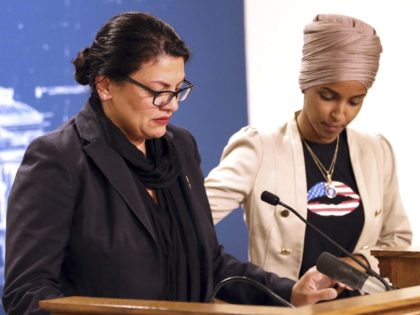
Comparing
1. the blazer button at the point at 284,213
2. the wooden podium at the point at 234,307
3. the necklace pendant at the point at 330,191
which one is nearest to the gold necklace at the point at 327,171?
the necklace pendant at the point at 330,191

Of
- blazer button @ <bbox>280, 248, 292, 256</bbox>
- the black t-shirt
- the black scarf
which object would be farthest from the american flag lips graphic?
Result: the black scarf

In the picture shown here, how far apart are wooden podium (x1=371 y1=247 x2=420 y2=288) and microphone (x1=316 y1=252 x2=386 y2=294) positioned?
52cm

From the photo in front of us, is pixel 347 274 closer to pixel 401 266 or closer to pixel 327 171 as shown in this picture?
pixel 401 266

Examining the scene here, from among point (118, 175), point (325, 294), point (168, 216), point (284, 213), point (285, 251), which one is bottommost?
point (285, 251)

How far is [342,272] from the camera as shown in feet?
5.78

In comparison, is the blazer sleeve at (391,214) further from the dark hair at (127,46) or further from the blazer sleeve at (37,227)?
the blazer sleeve at (37,227)

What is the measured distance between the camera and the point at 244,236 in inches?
168

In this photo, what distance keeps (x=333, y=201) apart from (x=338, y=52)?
430mm

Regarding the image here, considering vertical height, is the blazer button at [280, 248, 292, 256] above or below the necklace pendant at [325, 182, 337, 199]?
below

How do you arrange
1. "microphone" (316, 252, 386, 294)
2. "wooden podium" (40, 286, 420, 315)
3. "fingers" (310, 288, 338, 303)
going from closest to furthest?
1. "wooden podium" (40, 286, 420, 315)
2. "microphone" (316, 252, 386, 294)
3. "fingers" (310, 288, 338, 303)

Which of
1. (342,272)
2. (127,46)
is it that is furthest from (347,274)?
(127,46)

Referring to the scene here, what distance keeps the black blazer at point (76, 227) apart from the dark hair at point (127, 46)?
0.11 meters

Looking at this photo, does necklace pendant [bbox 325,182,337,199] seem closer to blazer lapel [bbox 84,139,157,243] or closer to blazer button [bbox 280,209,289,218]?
blazer button [bbox 280,209,289,218]

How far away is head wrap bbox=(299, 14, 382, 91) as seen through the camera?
2.69m
